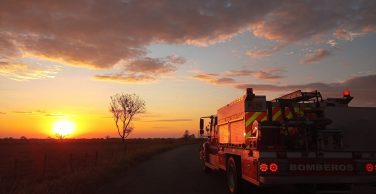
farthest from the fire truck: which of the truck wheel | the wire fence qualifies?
the wire fence

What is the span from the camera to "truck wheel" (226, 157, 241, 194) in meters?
11.2

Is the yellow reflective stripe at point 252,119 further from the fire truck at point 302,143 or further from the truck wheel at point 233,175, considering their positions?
the truck wheel at point 233,175

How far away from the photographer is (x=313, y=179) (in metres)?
9.18

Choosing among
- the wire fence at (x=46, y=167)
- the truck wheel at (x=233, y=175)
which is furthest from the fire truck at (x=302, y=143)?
the wire fence at (x=46, y=167)

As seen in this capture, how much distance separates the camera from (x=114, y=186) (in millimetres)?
14266

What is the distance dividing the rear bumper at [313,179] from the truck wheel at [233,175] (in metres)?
2.16

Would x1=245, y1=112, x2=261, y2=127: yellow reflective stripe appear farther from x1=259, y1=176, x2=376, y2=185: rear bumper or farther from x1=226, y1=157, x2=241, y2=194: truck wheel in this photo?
x1=259, y1=176, x2=376, y2=185: rear bumper

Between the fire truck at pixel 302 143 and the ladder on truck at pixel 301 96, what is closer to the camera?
the fire truck at pixel 302 143

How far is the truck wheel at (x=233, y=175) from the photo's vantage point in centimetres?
1118

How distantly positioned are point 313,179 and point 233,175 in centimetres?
285

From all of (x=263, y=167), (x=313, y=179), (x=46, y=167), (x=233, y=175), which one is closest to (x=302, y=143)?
(x=313, y=179)

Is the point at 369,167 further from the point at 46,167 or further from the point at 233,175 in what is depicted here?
the point at 46,167

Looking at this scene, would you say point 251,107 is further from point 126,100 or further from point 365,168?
point 126,100

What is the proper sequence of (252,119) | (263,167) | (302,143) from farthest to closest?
(252,119) < (302,143) < (263,167)
